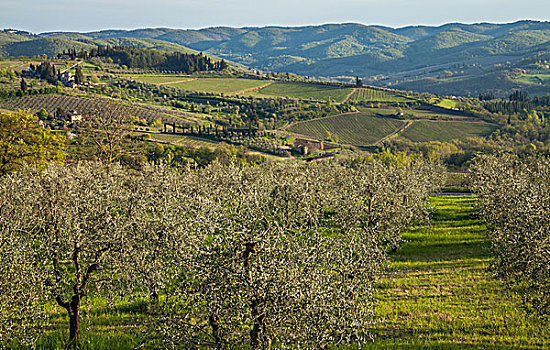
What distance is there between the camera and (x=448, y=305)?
103 ft

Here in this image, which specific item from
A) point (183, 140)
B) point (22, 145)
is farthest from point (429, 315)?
point (183, 140)

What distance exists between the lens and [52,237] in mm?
24703

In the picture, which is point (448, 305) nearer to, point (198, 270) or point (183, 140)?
point (198, 270)

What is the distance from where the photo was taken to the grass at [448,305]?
84.2 ft

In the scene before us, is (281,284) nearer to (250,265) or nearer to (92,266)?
(250,265)

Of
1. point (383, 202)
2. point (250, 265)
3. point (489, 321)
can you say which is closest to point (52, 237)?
point (250, 265)

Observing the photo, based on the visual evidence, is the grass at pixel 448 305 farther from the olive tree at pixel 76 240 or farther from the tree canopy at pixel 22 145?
the tree canopy at pixel 22 145

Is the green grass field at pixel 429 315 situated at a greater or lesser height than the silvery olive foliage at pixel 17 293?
lesser

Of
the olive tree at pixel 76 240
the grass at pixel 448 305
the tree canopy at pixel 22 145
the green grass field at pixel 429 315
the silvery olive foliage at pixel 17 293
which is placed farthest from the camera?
the tree canopy at pixel 22 145

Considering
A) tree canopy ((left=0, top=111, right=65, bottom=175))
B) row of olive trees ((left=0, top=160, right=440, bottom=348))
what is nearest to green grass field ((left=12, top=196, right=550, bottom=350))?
row of olive trees ((left=0, top=160, right=440, bottom=348))

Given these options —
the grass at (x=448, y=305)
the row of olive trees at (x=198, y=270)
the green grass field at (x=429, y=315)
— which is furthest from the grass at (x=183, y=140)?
the green grass field at (x=429, y=315)

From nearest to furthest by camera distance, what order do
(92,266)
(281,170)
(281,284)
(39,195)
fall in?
(281,284), (92,266), (39,195), (281,170)

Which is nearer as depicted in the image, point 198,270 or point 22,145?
point 198,270

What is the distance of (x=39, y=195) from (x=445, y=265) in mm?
39160
